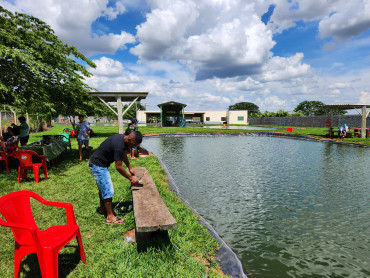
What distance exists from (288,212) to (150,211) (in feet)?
12.2

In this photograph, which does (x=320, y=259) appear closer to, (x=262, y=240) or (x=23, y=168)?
(x=262, y=240)

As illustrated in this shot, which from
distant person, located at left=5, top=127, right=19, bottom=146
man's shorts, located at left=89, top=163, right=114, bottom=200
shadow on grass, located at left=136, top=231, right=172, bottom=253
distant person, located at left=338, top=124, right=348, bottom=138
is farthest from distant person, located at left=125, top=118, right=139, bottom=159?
distant person, located at left=338, top=124, right=348, bottom=138

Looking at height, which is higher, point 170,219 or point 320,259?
point 170,219

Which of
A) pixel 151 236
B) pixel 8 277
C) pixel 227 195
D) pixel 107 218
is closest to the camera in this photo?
pixel 8 277

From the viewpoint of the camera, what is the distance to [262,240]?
3.98 meters

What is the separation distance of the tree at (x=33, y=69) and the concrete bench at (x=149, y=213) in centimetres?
466

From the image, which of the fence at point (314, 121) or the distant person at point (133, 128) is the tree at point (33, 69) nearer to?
the distant person at point (133, 128)

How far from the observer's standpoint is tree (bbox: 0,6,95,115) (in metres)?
6.08

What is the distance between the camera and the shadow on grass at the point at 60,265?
2.67 metres

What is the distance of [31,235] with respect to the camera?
2.32 metres

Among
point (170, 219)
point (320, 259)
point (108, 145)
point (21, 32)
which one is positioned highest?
point (21, 32)

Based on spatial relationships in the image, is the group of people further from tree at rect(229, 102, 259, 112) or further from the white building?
tree at rect(229, 102, 259, 112)

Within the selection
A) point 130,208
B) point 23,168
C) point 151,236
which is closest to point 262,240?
point 151,236

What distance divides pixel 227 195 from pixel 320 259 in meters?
2.97
